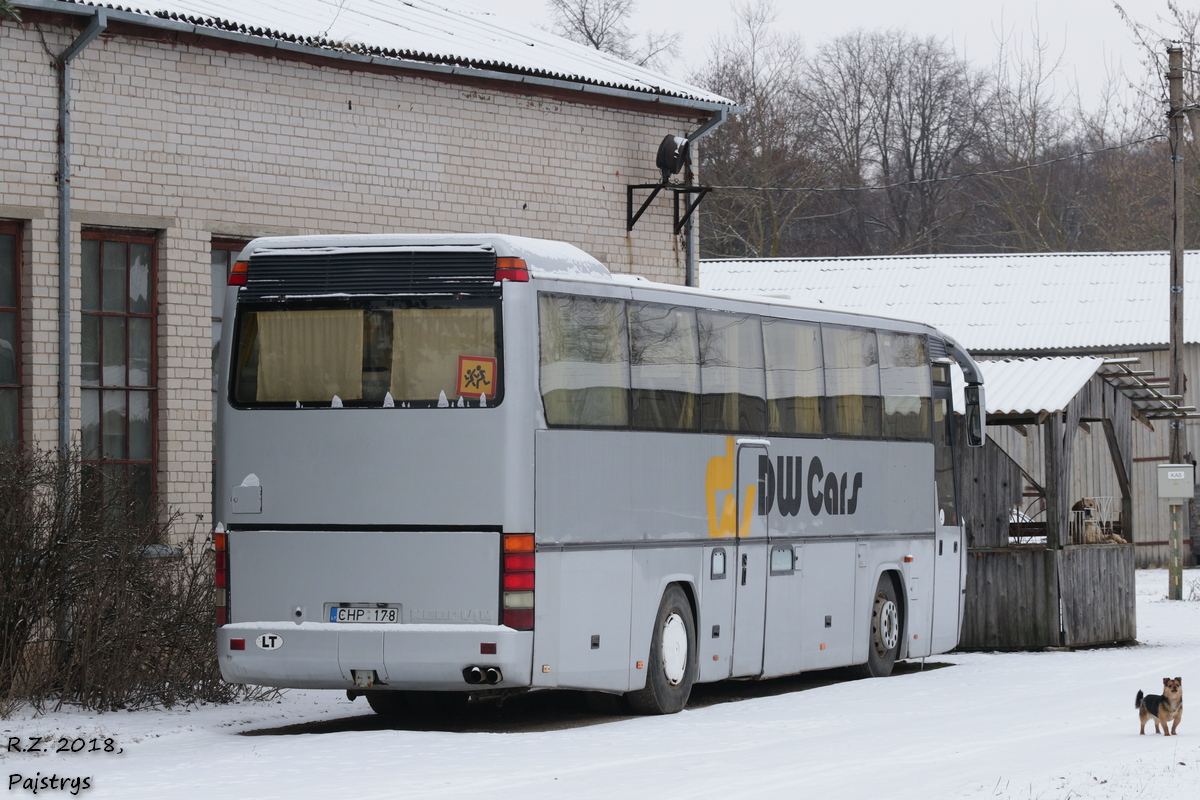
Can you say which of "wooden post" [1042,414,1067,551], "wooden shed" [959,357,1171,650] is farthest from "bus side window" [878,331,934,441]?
"wooden post" [1042,414,1067,551]

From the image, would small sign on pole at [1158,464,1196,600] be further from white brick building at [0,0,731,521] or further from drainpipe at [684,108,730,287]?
white brick building at [0,0,731,521]

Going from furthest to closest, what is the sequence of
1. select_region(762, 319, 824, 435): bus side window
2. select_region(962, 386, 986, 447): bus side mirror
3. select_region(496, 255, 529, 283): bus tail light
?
1. select_region(962, 386, 986, 447): bus side mirror
2. select_region(762, 319, 824, 435): bus side window
3. select_region(496, 255, 529, 283): bus tail light

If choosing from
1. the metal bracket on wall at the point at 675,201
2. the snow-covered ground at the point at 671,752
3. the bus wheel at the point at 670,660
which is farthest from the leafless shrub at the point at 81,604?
the metal bracket on wall at the point at 675,201

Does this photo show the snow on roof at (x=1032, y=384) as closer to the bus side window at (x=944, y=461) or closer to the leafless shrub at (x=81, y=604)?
the bus side window at (x=944, y=461)

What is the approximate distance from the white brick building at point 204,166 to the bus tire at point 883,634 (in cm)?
628

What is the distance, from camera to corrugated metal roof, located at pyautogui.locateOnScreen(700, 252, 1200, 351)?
135ft

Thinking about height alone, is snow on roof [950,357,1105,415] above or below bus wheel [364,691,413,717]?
above

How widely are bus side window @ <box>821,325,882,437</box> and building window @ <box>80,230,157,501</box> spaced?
6554 mm

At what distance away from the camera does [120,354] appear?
59.9 feet

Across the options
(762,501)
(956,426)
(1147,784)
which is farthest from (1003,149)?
(1147,784)

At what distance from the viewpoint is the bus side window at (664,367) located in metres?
13.7

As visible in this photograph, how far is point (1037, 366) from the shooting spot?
2300 centimetres

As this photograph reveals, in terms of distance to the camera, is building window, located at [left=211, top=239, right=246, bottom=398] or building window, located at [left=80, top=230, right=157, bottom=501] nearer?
building window, located at [left=80, top=230, right=157, bottom=501]

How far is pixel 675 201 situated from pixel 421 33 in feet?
12.5
